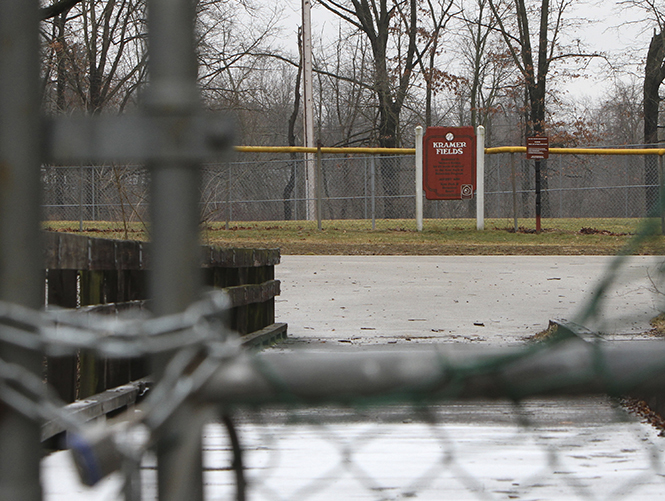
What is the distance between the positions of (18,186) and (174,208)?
0.61ft

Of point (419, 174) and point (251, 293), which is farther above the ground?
point (419, 174)

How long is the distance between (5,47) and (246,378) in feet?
1.54

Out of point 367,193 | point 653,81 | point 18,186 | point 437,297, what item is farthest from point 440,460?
point 653,81

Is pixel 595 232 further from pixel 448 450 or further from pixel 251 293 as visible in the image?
pixel 448 450

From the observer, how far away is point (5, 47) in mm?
845

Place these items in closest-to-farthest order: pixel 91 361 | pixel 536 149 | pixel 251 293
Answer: pixel 91 361, pixel 251 293, pixel 536 149

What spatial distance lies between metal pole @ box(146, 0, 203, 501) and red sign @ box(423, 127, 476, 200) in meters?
16.1

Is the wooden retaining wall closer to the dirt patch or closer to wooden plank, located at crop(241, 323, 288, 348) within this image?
wooden plank, located at crop(241, 323, 288, 348)

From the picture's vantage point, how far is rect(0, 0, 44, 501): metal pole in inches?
33.4

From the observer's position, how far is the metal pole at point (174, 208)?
31.9 inches

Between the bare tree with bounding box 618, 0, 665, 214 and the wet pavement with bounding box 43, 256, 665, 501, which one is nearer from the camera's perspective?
the wet pavement with bounding box 43, 256, 665, 501

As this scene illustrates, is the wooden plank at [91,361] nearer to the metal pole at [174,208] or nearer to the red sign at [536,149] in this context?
the metal pole at [174,208]

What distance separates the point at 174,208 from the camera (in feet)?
2.72

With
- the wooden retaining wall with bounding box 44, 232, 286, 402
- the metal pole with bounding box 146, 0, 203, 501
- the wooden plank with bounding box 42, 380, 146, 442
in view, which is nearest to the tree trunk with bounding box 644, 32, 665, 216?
the wooden retaining wall with bounding box 44, 232, 286, 402
